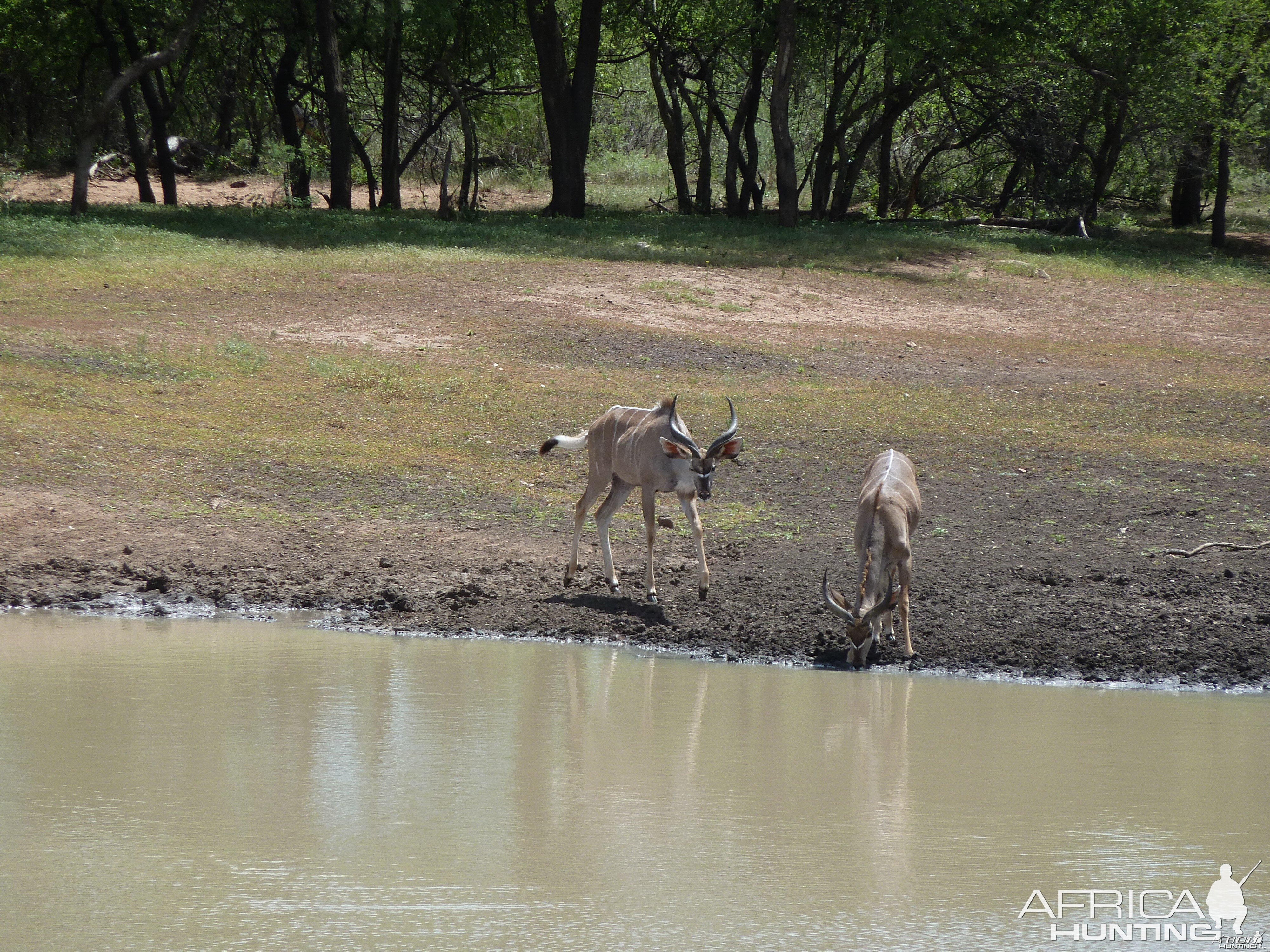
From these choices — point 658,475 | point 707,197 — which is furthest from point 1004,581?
point 707,197

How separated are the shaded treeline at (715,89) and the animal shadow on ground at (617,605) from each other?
1900 cm

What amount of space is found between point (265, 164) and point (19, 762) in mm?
34639

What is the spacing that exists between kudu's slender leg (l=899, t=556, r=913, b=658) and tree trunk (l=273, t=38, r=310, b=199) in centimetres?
2570

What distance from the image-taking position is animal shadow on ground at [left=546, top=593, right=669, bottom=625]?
31.9ft

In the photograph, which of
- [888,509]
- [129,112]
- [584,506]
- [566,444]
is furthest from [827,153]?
[888,509]

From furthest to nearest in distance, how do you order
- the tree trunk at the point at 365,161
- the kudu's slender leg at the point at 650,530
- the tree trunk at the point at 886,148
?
the tree trunk at the point at 365,161
the tree trunk at the point at 886,148
the kudu's slender leg at the point at 650,530

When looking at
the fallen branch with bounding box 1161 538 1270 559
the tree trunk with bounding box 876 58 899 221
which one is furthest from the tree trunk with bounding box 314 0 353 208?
the fallen branch with bounding box 1161 538 1270 559

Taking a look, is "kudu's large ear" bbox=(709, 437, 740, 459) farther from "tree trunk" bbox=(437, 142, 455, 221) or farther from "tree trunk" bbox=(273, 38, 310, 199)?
"tree trunk" bbox=(273, 38, 310, 199)

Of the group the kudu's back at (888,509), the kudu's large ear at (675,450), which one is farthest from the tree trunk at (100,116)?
the kudu's back at (888,509)

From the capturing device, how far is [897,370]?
18.3 meters

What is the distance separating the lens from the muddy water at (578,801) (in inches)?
193

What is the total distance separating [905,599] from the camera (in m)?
8.95

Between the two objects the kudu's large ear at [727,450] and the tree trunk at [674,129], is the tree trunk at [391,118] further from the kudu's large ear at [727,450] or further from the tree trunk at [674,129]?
the kudu's large ear at [727,450]

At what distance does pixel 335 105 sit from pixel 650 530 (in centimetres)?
2074
